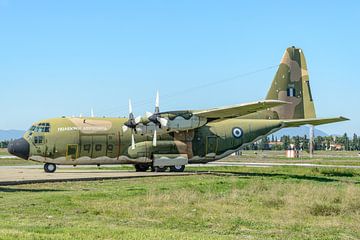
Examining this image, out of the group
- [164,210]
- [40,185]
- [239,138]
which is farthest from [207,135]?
[164,210]

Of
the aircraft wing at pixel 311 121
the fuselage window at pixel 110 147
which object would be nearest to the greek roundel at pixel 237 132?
the aircraft wing at pixel 311 121

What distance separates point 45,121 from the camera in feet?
126

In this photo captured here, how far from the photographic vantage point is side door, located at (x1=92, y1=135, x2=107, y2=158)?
38.2 m

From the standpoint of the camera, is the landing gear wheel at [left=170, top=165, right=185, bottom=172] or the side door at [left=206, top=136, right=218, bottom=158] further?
the side door at [left=206, top=136, right=218, bottom=158]

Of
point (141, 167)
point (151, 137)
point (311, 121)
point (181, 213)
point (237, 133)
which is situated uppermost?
point (311, 121)

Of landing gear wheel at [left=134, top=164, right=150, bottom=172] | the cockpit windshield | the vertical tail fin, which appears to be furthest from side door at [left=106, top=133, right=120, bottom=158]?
the vertical tail fin

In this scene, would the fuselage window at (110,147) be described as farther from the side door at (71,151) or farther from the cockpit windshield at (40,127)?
the cockpit windshield at (40,127)

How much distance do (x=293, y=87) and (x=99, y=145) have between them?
17.2 meters

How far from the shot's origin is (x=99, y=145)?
3831 centimetres

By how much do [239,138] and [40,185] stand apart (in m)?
19.1

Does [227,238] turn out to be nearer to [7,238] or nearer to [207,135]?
[7,238]

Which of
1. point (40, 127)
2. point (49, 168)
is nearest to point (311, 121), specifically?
point (49, 168)

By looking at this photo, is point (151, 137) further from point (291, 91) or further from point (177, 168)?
point (291, 91)

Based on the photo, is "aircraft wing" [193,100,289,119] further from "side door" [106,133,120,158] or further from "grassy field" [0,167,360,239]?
"grassy field" [0,167,360,239]
